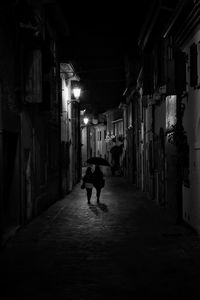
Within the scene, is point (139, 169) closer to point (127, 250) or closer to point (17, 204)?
point (17, 204)

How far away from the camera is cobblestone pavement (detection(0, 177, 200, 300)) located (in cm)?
795

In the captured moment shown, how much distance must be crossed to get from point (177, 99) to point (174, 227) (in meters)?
4.13

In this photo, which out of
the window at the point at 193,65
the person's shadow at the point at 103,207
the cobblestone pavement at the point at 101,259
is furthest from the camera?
the person's shadow at the point at 103,207

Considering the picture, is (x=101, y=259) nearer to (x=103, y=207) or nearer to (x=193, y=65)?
(x=193, y=65)

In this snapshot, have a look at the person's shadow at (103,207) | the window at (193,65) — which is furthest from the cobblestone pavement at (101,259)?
the window at (193,65)

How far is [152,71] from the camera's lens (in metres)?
22.7

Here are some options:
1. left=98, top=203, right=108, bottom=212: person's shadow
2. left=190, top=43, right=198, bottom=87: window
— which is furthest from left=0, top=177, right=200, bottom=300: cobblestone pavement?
left=190, top=43, right=198, bottom=87: window

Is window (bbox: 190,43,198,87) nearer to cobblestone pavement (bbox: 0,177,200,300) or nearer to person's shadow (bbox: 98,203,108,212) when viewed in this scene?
cobblestone pavement (bbox: 0,177,200,300)

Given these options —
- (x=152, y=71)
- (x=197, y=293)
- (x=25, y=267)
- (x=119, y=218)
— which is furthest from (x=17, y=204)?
(x=152, y=71)

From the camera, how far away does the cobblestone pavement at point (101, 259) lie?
795 centimetres

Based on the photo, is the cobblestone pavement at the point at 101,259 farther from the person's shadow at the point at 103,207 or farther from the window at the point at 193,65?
the window at the point at 193,65

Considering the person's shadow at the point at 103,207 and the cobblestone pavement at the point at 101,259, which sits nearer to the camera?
the cobblestone pavement at the point at 101,259

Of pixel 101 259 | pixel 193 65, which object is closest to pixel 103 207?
pixel 193 65

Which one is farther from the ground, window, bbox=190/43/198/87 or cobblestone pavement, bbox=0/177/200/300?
window, bbox=190/43/198/87
